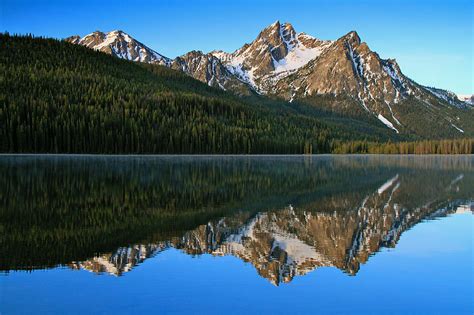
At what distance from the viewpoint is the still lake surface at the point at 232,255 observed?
15477 mm

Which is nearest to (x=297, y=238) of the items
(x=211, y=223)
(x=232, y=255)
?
(x=232, y=255)

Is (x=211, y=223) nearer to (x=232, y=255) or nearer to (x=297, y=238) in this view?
(x=297, y=238)

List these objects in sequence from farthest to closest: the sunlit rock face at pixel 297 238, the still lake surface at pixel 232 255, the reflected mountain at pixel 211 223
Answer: the reflected mountain at pixel 211 223 → the sunlit rock face at pixel 297 238 → the still lake surface at pixel 232 255

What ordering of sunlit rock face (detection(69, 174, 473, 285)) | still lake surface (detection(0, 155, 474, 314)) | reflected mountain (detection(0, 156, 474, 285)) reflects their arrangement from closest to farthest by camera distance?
still lake surface (detection(0, 155, 474, 314)) < sunlit rock face (detection(69, 174, 473, 285)) < reflected mountain (detection(0, 156, 474, 285))

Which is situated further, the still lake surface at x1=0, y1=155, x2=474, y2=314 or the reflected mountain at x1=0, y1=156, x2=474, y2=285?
the reflected mountain at x1=0, y1=156, x2=474, y2=285

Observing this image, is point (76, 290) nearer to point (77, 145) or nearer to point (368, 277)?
point (368, 277)

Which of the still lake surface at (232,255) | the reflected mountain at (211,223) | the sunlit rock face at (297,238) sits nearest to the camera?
the still lake surface at (232,255)

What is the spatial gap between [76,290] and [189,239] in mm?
7843

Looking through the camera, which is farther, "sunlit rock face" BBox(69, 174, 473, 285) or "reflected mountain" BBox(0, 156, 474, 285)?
"reflected mountain" BBox(0, 156, 474, 285)

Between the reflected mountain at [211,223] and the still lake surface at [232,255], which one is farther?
the reflected mountain at [211,223]

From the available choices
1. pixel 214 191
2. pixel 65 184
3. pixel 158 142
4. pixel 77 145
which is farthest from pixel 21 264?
pixel 158 142

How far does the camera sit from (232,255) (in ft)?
68.9

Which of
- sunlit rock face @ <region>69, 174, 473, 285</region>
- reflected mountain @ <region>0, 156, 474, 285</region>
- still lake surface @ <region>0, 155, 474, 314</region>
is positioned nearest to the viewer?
still lake surface @ <region>0, 155, 474, 314</region>

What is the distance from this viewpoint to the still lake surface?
15.5 meters
